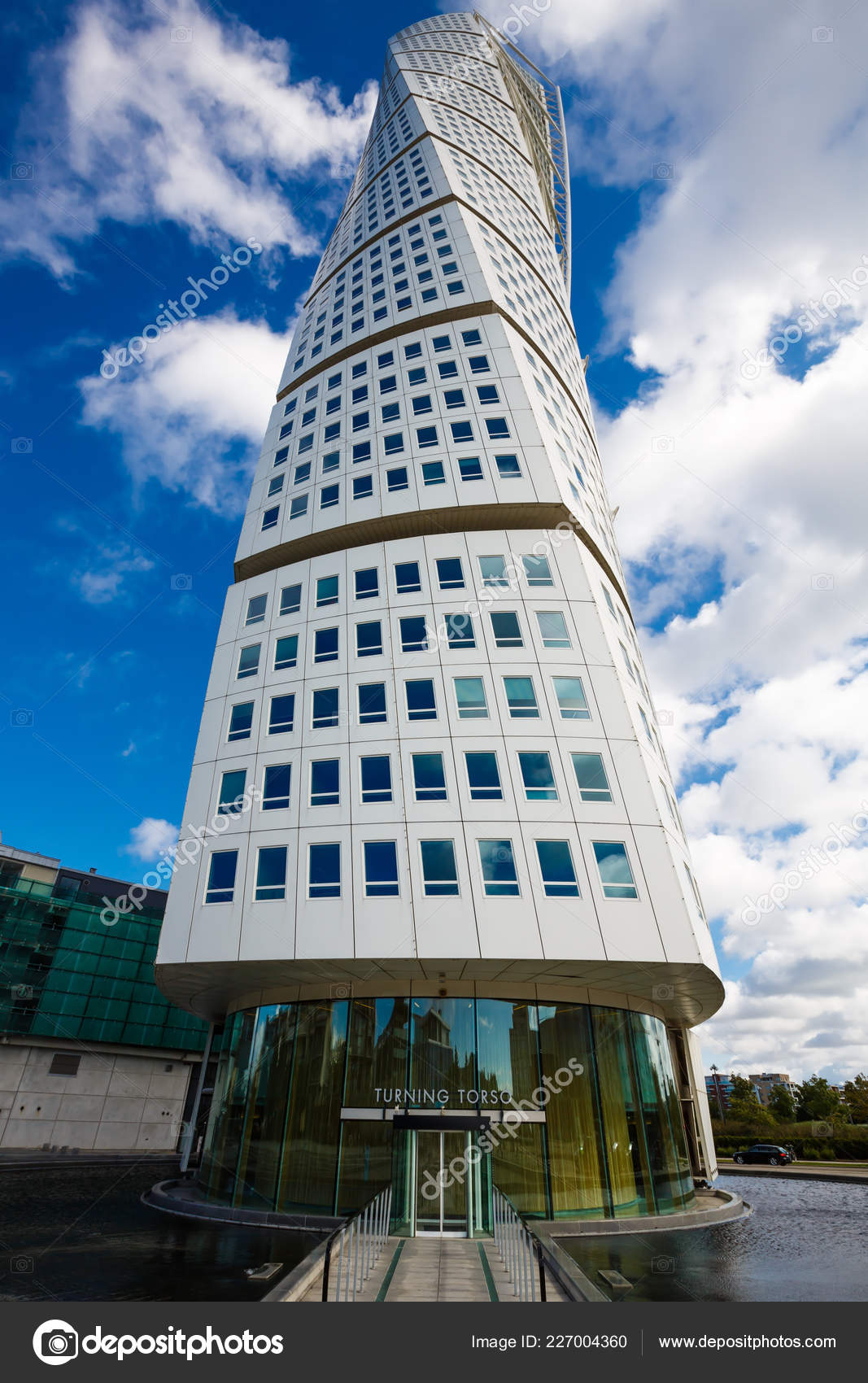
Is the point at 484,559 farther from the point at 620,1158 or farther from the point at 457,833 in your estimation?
the point at 620,1158

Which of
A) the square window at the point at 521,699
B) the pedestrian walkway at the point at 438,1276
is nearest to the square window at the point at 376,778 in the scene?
the square window at the point at 521,699

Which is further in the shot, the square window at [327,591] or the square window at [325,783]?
the square window at [327,591]

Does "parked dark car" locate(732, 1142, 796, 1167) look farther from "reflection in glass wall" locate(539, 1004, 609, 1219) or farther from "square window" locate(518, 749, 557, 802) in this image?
"square window" locate(518, 749, 557, 802)

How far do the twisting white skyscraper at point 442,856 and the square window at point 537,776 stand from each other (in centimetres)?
7

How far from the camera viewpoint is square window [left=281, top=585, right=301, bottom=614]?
2575cm

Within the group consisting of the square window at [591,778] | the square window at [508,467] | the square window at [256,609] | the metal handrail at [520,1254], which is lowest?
the metal handrail at [520,1254]

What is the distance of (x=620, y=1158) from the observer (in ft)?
60.5

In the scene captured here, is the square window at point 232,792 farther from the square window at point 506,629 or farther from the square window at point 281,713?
the square window at point 506,629

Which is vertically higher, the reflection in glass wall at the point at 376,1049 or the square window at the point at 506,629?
the square window at the point at 506,629

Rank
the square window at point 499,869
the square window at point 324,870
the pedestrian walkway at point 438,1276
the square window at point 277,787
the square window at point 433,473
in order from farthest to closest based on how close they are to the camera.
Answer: the square window at point 433,473 → the square window at point 277,787 → the square window at point 324,870 → the square window at point 499,869 → the pedestrian walkway at point 438,1276

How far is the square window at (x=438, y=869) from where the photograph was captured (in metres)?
18.1

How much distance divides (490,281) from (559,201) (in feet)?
186

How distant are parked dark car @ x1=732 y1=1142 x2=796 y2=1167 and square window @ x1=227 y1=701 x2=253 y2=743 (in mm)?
38227

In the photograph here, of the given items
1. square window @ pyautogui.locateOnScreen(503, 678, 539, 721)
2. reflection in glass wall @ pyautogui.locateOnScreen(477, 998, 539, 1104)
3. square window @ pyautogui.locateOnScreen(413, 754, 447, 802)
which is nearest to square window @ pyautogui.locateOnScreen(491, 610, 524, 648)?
square window @ pyautogui.locateOnScreen(503, 678, 539, 721)
